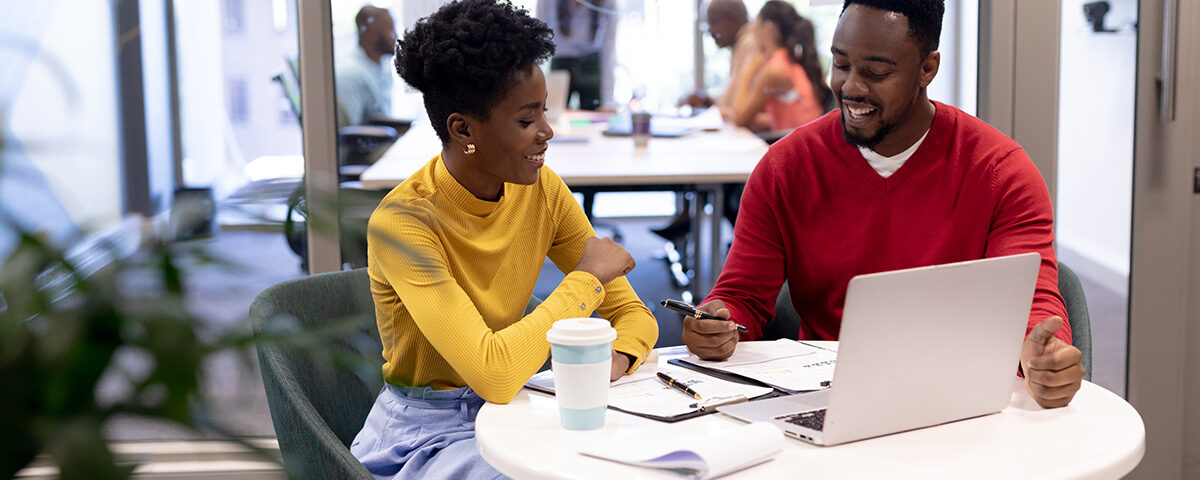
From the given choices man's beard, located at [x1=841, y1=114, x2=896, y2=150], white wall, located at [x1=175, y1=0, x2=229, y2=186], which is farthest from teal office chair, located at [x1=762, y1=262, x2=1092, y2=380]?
white wall, located at [x1=175, y1=0, x2=229, y2=186]

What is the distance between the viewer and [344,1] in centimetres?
249

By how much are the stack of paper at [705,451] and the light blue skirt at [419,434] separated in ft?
1.22

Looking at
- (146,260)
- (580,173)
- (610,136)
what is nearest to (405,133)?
(580,173)

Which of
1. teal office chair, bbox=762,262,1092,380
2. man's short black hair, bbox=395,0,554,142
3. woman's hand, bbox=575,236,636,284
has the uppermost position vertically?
man's short black hair, bbox=395,0,554,142

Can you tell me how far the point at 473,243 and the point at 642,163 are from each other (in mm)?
1921

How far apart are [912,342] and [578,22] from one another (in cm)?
278

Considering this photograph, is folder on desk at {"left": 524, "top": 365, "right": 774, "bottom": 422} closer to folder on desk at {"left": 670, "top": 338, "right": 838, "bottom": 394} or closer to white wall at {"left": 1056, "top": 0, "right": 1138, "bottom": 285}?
folder on desk at {"left": 670, "top": 338, "right": 838, "bottom": 394}

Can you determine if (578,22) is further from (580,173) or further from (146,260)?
(146,260)

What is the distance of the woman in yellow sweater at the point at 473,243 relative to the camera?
144cm

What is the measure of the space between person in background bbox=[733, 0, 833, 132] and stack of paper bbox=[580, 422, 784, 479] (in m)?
3.35

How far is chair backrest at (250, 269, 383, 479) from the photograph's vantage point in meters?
1.30

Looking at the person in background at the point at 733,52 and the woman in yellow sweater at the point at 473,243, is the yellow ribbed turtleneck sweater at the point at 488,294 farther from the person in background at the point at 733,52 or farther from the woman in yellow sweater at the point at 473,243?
the person in background at the point at 733,52

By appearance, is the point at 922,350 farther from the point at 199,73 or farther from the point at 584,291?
the point at 199,73

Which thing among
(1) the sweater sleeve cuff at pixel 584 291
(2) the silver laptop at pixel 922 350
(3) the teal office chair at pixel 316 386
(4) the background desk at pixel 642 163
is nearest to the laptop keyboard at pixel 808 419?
(2) the silver laptop at pixel 922 350
